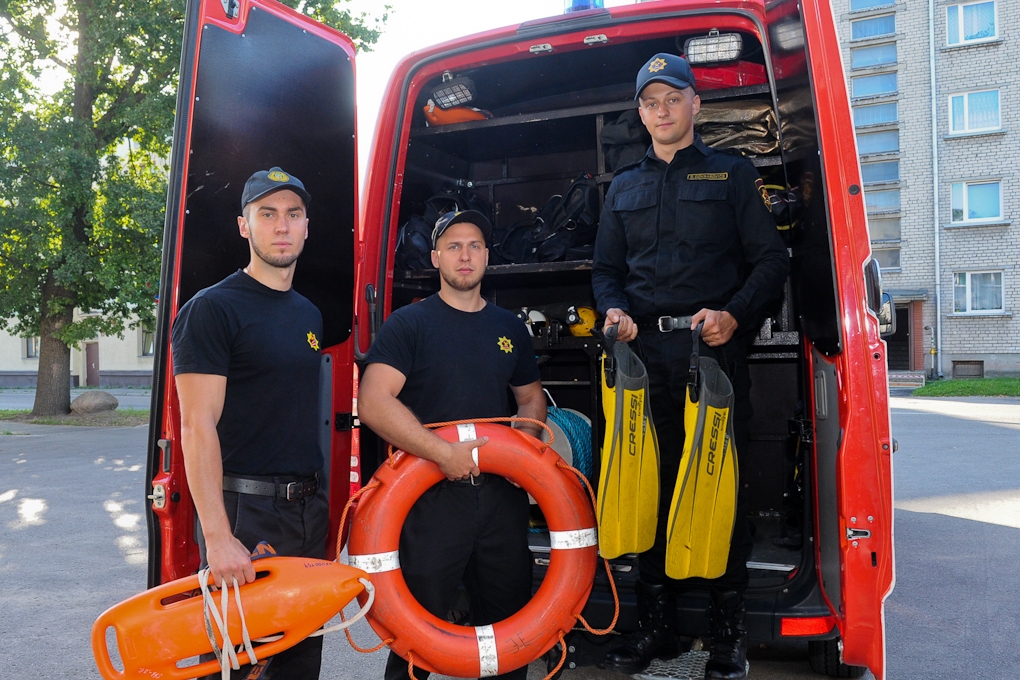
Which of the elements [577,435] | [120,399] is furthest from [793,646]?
[120,399]

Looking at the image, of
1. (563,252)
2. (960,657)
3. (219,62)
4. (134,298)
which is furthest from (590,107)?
(134,298)

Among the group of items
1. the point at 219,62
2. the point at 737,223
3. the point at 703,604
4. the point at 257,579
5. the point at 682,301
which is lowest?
the point at 703,604

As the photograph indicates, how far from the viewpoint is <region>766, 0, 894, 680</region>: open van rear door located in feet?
7.59

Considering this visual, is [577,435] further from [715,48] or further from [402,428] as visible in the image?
[715,48]

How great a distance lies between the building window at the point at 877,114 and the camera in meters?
25.1

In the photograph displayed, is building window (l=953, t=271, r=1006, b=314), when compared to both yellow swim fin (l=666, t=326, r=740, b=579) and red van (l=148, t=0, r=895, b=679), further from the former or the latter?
yellow swim fin (l=666, t=326, r=740, b=579)

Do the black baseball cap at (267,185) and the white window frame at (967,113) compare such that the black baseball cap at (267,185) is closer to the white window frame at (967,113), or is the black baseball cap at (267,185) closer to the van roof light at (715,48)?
the van roof light at (715,48)

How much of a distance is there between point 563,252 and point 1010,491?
504cm

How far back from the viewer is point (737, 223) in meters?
2.85

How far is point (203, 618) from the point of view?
6.71ft

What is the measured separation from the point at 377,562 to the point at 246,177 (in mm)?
1364

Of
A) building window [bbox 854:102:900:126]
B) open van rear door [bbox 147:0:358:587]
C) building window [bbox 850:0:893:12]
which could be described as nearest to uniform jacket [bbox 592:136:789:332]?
open van rear door [bbox 147:0:358:587]

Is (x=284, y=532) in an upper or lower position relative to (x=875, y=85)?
lower

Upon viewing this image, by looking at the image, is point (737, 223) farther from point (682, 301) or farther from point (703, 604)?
point (703, 604)
